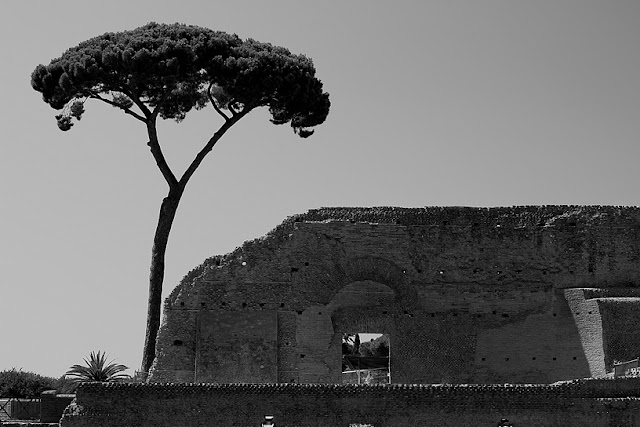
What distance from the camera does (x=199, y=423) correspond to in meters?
22.7

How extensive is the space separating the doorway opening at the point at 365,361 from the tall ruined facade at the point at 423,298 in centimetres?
122

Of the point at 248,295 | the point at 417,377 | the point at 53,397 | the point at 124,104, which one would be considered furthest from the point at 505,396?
the point at 124,104

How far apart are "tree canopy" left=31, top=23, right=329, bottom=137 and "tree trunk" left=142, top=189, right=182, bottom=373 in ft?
7.66

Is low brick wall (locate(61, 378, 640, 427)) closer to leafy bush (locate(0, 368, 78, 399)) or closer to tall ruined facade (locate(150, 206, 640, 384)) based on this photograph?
tall ruined facade (locate(150, 206, 640, 384))

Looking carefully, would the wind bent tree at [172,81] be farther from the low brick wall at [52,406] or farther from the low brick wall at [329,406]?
the low brick wall at [329,406]

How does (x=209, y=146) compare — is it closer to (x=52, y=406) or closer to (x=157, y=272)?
(x=157, y=272)

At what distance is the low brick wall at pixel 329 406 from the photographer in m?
22.7

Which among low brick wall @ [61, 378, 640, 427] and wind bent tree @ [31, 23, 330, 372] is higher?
wind bent tree @ [31, 23, 330, 372]

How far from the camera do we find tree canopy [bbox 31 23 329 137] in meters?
30.1

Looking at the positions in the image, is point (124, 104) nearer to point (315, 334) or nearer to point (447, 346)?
point (315, 334)

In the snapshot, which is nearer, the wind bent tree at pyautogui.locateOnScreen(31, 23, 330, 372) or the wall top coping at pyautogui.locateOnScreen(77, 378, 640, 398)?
the wall top coping at pyautogui.locateOnScreen(77, 378, 640, 398)

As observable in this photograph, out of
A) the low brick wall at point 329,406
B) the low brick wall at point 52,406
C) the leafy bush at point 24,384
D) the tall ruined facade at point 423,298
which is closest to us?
the low brick wall at point 329,406

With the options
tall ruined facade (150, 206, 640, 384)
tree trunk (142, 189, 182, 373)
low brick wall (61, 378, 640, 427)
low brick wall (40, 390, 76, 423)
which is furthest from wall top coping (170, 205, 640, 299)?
low brick wall (61, 378, 640, 427)

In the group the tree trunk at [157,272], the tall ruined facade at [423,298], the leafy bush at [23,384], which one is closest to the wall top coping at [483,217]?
the tall ruined facade at [423,298]
